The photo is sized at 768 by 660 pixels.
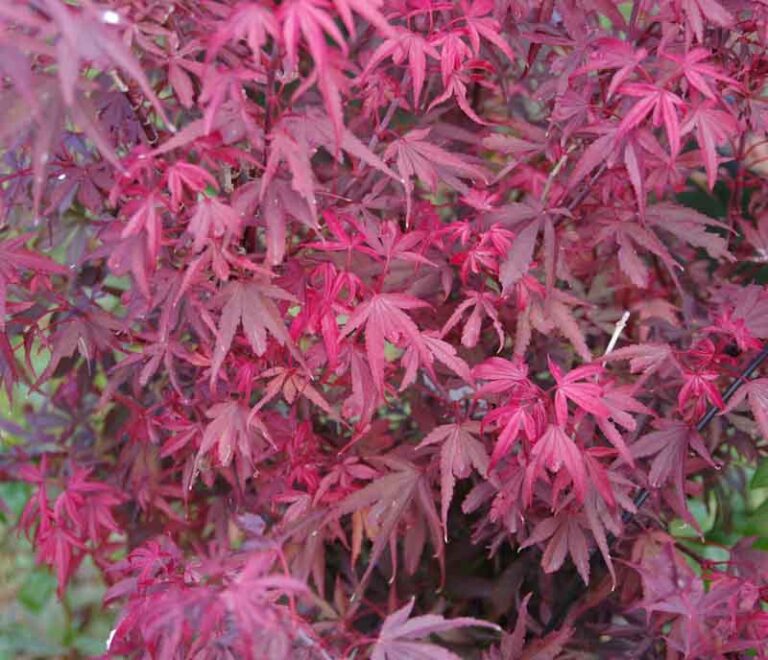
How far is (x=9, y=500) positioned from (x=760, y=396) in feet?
6.46

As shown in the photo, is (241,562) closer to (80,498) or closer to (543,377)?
(80,498)

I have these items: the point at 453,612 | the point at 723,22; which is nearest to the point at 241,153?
the point at 723,22

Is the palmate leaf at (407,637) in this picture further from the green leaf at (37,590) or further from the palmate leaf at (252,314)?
the green leaf at (37,590)

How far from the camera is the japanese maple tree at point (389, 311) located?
0.88 m

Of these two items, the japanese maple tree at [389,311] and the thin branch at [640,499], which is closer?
the japanese maple tree at [389,311]

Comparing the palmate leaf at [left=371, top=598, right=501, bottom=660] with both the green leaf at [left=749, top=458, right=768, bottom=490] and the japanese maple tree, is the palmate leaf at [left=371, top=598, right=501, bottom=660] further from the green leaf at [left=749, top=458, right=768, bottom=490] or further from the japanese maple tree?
the green leaf at [left=749, top=458, right=768, bottom=490]

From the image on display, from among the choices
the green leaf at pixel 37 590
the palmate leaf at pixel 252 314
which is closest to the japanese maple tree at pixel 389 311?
the palmate leaf at pixel 252 314

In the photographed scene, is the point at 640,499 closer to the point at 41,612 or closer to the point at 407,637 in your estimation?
the point at 407,637

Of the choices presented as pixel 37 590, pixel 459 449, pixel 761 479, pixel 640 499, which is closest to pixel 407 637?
pixel 459 449

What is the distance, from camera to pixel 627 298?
61.0 inches

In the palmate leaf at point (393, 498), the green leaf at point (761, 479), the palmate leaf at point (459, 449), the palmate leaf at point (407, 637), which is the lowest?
the green leaf at point (761, 479)

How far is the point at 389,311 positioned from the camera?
3.37 feet

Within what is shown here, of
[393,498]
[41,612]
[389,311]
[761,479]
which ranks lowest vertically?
[41,612]

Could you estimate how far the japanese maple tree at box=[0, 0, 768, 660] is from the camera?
0.88 metres
